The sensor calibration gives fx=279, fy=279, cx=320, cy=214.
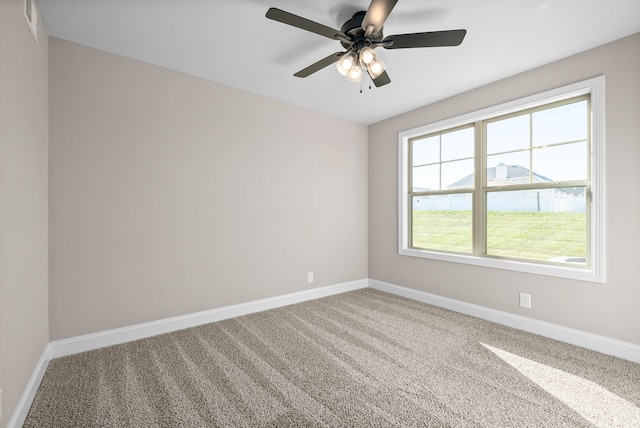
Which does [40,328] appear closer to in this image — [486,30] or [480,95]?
[486,30]

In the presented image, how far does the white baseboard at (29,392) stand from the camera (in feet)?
4.92

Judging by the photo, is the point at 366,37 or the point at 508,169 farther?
the point at 508,169

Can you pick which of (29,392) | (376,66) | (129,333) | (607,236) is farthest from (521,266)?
(29,392)

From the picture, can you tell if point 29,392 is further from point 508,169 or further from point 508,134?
point 508,134

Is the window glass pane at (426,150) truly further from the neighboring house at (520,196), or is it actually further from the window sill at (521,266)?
the window sill at (521,266)

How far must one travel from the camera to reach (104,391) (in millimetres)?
1838

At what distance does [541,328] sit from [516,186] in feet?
4.72

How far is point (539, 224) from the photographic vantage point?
2891mm

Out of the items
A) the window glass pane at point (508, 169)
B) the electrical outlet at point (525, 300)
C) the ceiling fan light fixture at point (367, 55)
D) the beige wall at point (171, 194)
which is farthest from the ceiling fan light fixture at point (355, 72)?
the electrical outlet at point (525, 300)

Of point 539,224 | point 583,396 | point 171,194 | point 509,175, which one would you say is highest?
point 509,175

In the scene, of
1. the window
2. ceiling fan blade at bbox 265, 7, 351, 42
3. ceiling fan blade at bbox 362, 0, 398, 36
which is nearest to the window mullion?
the window

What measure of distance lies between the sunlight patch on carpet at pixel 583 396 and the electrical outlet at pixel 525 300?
2.44ft

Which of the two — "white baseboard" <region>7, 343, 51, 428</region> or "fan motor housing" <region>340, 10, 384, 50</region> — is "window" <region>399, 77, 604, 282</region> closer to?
"fan motor housing" <region>340, 10, 384, 50</region>

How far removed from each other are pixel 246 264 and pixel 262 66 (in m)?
2.14
